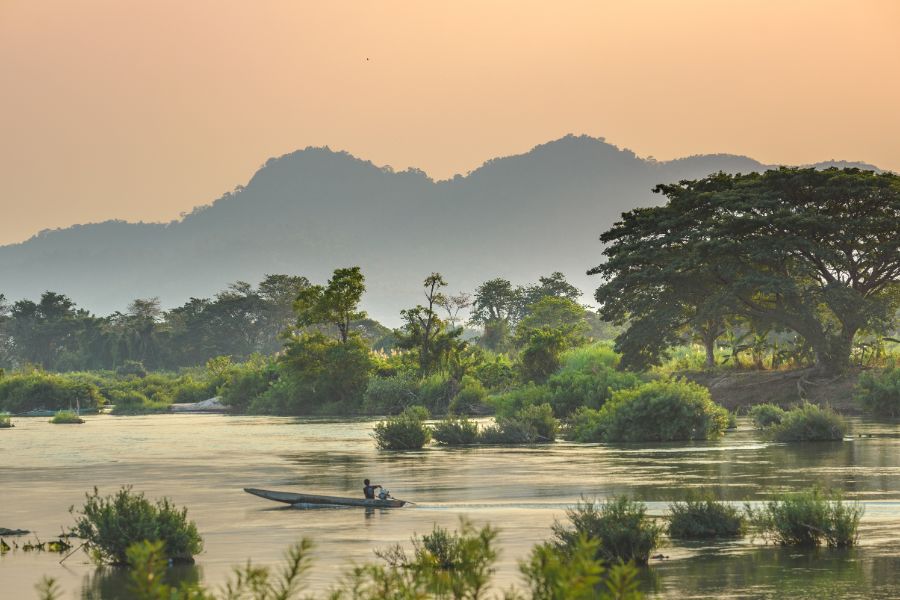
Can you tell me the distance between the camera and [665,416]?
49781 millimetres

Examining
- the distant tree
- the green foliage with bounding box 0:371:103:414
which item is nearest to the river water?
the distant tree

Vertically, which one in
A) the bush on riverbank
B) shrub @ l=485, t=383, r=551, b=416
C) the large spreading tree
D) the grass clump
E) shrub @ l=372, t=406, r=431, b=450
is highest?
the large spreading tree

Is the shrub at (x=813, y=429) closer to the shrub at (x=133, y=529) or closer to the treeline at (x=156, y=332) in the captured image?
the shrub at (x=133, y=529)

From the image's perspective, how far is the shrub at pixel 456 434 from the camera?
2039 inches

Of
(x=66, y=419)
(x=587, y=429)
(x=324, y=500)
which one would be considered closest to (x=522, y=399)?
(x=587, y=429)

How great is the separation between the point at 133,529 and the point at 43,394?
88890mm

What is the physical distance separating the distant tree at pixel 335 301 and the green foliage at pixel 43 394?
69.3 ft

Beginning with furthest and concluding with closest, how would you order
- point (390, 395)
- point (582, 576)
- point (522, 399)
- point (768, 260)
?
point (390, 395) < point (768, 260) < point (522, 399) < point (582, 576)

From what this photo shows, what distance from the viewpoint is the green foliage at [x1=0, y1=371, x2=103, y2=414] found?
10469cm

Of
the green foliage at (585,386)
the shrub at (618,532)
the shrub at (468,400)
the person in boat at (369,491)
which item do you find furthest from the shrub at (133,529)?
the shrub at (468,400)

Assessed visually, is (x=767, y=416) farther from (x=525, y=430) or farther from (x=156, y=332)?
(x=156, y=332)

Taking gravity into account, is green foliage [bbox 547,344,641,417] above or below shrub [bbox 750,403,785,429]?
above

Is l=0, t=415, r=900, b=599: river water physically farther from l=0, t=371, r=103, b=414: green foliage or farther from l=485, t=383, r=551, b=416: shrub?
l=0, t=371, r=103, b=414: green foliage

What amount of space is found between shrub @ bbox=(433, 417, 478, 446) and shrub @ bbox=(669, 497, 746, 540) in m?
28.4
